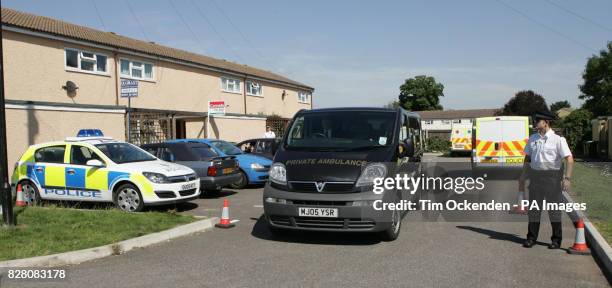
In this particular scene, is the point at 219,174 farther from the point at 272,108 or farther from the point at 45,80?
the point at 272,108

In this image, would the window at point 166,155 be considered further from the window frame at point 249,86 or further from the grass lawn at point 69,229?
Answer: the window frame at point 249,86

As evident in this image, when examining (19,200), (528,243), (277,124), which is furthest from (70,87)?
(528,243)

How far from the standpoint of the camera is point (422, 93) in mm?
100312

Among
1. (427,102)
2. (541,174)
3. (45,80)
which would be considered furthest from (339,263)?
(427,102)

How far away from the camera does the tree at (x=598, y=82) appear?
6350 centimetres

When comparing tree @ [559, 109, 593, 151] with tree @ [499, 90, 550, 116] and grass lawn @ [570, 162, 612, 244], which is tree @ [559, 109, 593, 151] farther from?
tree @ [499, 90, 550, 116]

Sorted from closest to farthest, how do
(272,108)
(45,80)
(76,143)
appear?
(76,143)
(45,80)
(272,108)

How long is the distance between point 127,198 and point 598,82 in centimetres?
7001

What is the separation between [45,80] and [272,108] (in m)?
19.1

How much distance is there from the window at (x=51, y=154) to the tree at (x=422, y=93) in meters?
92.4

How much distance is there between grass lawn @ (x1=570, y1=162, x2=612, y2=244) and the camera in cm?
819

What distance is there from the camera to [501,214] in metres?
10.1

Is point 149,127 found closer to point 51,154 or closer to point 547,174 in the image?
point 51,154

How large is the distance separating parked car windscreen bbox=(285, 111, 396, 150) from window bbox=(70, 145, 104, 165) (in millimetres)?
4767
